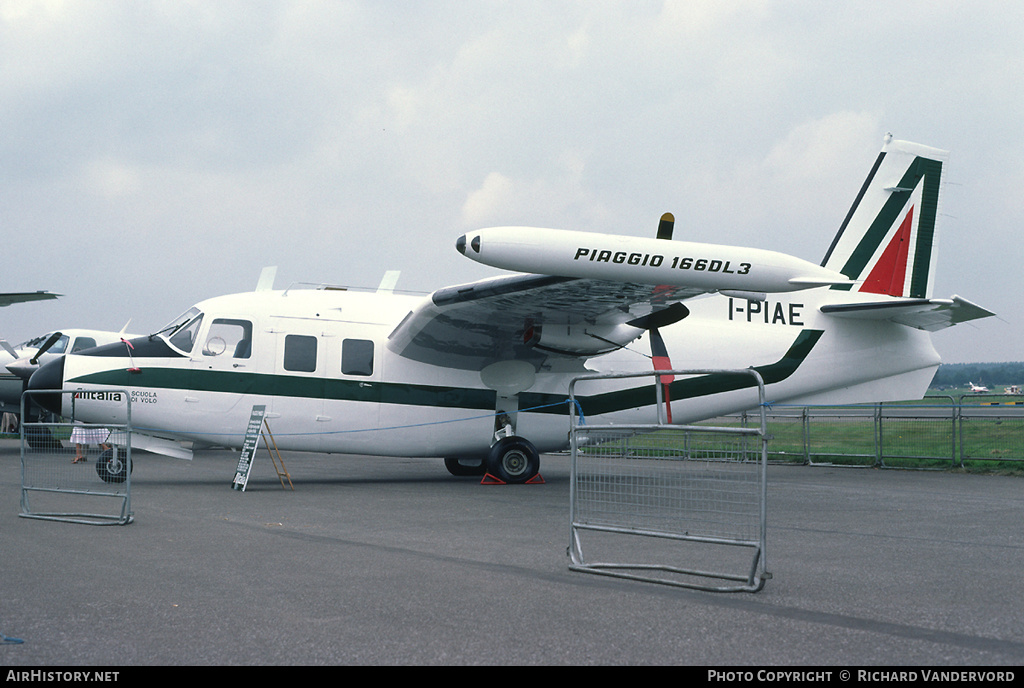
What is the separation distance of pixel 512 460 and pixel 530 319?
2.60 meters

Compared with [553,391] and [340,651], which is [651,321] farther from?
[340,651]

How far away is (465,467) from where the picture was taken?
53.1 ft

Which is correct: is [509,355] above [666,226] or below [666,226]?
below

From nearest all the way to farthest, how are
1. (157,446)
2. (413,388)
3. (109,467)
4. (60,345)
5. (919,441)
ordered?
(109,467) → (157,446) → (413,388) → (919,441) → (60,345)

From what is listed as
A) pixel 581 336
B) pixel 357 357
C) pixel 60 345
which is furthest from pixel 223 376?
pixel 60 345

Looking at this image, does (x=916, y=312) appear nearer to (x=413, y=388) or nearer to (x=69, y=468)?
(x=413, y=388)

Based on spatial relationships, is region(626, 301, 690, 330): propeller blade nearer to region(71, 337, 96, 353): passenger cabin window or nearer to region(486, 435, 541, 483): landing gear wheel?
region(486, 435, 541, 483): landing gear wheel

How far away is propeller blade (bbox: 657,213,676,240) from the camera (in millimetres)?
10000

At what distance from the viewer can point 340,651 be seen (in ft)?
14.4

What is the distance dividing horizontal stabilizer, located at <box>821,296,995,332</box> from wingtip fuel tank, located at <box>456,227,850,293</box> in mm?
4625

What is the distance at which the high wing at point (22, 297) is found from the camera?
2561cm

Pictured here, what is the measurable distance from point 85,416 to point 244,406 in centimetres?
237

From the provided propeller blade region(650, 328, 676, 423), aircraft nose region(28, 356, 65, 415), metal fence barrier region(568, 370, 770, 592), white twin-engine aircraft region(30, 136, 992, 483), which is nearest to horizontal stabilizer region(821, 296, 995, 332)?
white twin-engine aircraft region(30, 136, 992, 483)
